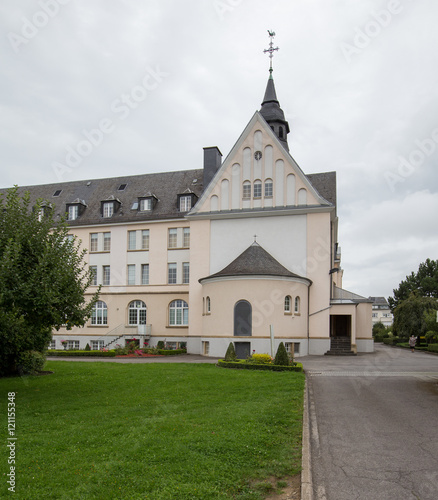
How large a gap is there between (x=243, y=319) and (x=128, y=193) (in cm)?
1945

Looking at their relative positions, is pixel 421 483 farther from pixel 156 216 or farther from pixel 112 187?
pixel 112 187

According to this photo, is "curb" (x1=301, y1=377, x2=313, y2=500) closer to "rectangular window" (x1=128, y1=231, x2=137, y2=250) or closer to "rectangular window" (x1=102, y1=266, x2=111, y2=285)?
"rectangular window" (x1=128, y1=231, x2=137, y2=250)

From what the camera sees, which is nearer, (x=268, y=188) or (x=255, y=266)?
(x=255, y=266)

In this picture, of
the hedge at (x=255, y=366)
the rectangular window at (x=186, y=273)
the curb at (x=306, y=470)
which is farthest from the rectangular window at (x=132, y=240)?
the curb at (x=306, y=470)

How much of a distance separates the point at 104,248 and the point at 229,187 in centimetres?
1337

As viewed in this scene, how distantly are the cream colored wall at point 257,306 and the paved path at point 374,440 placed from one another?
13.4m

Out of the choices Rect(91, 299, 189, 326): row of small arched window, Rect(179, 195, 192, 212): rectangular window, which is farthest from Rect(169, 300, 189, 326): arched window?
Rect(179, 195, 192, 212): rectangular window

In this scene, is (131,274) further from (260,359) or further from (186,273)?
(260,359)

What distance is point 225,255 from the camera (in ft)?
121

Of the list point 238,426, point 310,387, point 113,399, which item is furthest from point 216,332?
point 238,426

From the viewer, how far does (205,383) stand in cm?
1656

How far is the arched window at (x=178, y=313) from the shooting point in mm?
39406

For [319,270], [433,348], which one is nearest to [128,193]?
[319,270]

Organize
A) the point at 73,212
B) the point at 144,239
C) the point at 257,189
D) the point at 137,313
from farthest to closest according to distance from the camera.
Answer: the point at 73,212, the point at 144,239, the point at 137,313, the point at 257,189
